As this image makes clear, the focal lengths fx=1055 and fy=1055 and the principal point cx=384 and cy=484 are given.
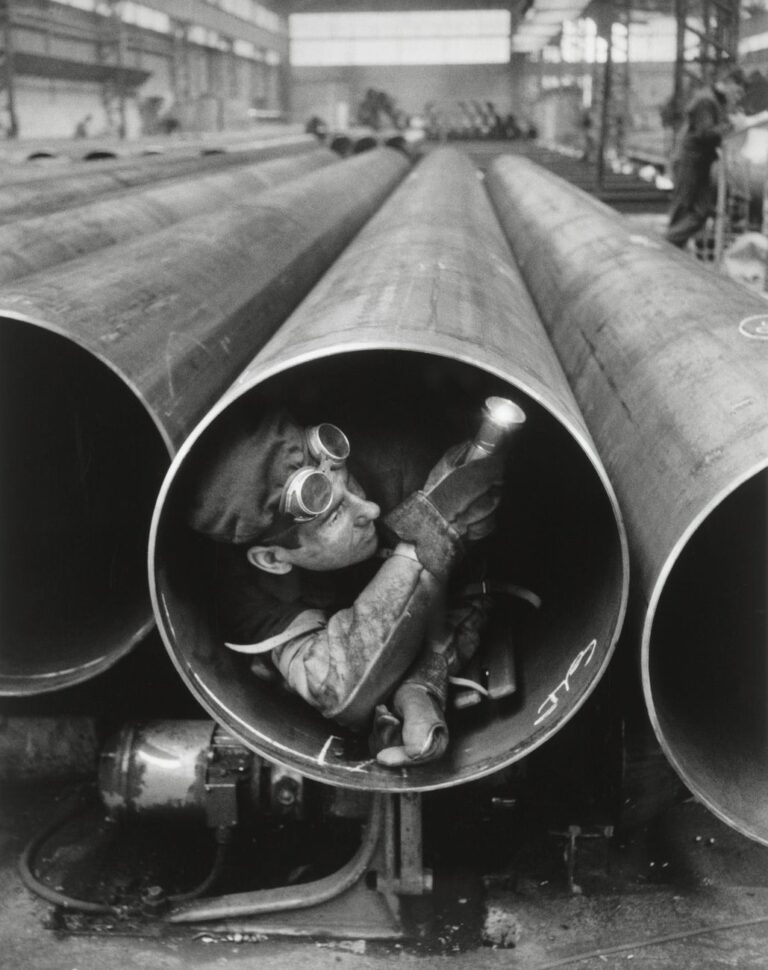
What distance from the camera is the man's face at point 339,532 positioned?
190cm

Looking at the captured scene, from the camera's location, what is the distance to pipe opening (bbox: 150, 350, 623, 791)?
173cm

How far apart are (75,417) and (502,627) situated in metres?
1.16

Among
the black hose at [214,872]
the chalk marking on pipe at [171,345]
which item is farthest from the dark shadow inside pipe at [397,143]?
the black hose at [214,872]

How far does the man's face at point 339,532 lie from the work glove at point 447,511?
6 cm

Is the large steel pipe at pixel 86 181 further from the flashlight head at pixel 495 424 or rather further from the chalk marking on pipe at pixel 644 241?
the flashlight head at pixel 495 424

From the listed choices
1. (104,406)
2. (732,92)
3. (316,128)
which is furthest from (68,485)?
(316,128)

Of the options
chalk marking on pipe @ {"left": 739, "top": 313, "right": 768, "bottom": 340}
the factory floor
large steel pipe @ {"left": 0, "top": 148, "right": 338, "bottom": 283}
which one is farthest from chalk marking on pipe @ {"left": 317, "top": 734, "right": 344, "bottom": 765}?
large steel pipe @ {"left": 0, "top": 148, "right": 338, "bottom": 283}

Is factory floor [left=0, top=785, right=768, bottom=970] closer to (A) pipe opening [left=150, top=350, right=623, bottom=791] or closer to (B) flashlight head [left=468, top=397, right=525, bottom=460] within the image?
(A) pipe opening [left=150, top=350, right=623, bottom=791]

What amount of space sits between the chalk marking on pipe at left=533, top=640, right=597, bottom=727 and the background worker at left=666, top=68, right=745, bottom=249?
6264 mm

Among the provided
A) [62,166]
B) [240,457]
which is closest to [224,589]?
[240,457]

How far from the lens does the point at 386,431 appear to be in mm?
2273

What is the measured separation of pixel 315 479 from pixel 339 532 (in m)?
0.15

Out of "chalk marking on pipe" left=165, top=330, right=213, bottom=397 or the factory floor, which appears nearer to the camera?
"chalk marking on pipe" left=165, top=330, right=213, bottom=397

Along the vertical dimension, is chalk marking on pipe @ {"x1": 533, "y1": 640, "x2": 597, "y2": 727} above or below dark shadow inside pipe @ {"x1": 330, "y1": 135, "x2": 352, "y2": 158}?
below
